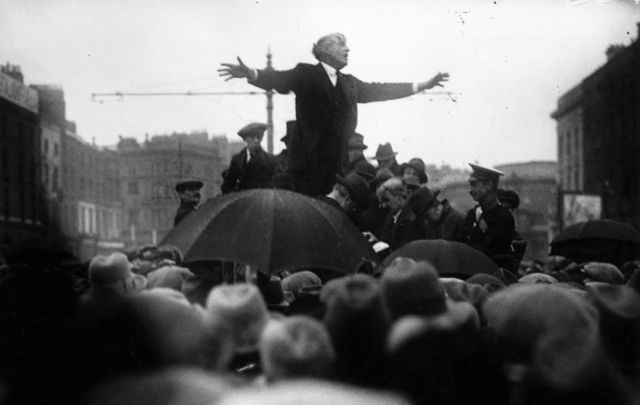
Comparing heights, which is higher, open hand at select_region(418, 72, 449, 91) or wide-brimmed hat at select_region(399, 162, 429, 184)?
open hand at select_region(418, 72, 449, 91)

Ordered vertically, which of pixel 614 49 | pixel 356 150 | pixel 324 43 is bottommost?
pixel 356 150

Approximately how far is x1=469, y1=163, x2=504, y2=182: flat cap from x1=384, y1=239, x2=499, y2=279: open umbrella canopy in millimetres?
915

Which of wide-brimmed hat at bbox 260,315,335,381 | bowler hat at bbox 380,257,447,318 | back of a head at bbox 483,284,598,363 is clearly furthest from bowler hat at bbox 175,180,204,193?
wide-brimmed hat at bbox 260,315,335,381

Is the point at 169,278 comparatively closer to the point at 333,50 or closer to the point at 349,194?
the point at 349,194

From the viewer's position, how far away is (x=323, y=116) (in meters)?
7.07

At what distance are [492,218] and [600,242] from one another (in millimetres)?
2601

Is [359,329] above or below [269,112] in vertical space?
below

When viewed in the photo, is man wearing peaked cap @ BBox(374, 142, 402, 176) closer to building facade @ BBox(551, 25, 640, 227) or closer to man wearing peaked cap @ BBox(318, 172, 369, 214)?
man wearing peaked cap @ BBox(318, 172, 369, 214)

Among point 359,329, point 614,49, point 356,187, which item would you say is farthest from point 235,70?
point 614,49

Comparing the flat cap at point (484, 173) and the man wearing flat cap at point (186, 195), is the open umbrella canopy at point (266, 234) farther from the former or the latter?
the flat cap at point (484, 173)

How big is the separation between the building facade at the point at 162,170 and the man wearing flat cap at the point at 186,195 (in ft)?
0.28

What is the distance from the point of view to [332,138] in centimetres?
718

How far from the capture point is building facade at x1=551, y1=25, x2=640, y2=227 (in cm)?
3138

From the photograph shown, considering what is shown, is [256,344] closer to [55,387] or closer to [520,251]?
[55,387]
